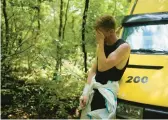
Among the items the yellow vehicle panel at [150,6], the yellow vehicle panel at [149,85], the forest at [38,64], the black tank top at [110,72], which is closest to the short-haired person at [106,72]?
the black tank top at [110,72]

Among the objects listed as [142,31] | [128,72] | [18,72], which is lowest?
[18,72]

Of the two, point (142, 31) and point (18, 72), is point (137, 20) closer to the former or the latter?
point (142, 31)

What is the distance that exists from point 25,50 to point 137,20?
11.2ft

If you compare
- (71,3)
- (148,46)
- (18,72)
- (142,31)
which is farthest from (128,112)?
(71,3)

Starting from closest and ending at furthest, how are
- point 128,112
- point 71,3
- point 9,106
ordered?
point 128,112 → point 9,106 → point 71,3

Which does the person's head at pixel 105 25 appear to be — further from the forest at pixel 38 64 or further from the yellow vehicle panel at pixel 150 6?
the forest at pixel 38 64

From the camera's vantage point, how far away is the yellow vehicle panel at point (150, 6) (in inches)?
202

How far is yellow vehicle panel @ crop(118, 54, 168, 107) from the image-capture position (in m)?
3.65

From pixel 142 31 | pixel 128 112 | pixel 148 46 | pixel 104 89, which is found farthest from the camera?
pixel 142 31

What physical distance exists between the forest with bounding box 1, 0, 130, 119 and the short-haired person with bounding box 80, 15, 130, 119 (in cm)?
373

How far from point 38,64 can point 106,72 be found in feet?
15.4

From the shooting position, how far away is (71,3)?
427 inches

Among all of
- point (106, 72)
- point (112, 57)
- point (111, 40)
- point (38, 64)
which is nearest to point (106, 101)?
point (106, 72)

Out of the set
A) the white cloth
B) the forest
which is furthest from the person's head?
the forest
